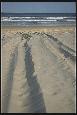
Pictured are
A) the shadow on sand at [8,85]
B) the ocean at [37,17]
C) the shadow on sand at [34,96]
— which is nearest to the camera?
the shadow on sand at [34,96]

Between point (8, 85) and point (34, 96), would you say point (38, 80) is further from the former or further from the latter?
point (34, 96)

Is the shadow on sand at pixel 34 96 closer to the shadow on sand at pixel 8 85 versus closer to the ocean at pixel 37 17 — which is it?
the shadow on sand at pixel 8 85

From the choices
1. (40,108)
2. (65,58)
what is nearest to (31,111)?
(40,108)

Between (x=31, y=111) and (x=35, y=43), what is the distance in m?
4.33

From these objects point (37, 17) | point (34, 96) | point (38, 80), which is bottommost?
point (34, 96)

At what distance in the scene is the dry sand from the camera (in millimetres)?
3039

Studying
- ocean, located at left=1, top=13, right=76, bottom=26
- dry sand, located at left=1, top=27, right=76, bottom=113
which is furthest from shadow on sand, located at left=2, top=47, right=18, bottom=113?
ocean, located at left=1, top=13, right=76, bottom=26

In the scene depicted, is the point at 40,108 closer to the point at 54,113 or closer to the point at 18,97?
the point at 54,113

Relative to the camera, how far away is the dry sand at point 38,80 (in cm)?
304

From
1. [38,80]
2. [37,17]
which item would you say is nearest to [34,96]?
[38,80]

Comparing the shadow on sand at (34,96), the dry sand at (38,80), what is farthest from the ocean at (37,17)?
the shadow on sand at (34,96)

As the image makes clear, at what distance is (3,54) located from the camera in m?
5.73

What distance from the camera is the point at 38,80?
3.90 m

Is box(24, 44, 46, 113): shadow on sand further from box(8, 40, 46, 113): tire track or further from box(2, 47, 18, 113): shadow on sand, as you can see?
box(2, 47, 18, 113): shadow on sand
